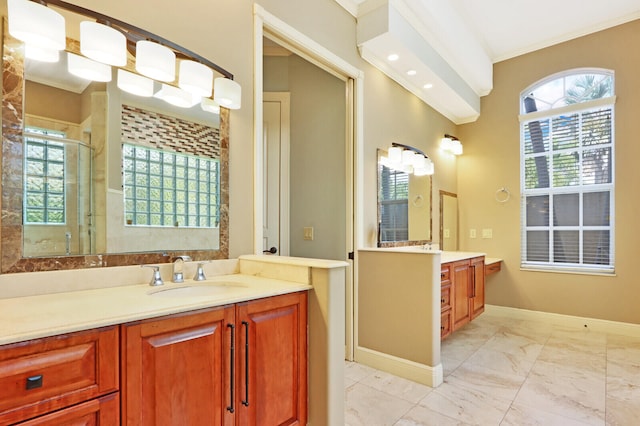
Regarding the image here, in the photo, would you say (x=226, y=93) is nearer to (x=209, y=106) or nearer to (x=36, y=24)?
(x=209, y=106)

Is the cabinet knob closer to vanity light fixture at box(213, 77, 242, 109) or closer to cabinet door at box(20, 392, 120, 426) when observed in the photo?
cabinet door at box(20, 392, 120, 426)

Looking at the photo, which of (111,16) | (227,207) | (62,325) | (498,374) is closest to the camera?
(62,325)

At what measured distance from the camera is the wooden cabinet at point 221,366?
1.04m

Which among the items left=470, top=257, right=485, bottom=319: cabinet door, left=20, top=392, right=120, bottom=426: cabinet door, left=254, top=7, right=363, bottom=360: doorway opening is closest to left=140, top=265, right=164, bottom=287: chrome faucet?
left=20, top=392, right=120, bottom=426: cabinet door

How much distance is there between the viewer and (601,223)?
11.6ft

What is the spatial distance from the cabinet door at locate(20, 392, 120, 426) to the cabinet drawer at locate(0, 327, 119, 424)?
0.6 inches

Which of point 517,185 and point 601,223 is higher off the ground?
point 517,185

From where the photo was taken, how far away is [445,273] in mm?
2791

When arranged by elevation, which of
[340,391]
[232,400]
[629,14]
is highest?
[629,14]

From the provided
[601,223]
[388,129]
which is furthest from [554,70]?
[388,129]

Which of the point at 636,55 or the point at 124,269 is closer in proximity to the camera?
the point at 124,269

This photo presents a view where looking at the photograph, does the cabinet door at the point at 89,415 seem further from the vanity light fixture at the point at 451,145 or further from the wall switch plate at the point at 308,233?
the vanity light fixture at the point at 451,145

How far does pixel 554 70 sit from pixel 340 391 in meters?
4.28

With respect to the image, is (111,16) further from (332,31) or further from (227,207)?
(332,31)
